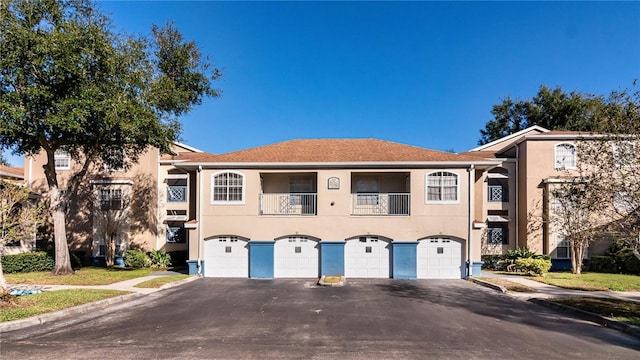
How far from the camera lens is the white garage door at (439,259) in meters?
17.1

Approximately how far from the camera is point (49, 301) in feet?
35.5

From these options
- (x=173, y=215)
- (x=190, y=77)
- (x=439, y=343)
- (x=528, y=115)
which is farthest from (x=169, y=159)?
(x=528, y=115)

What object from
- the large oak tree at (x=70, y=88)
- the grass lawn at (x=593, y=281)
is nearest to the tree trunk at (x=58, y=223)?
the large oak tree at (x=70, y=88)

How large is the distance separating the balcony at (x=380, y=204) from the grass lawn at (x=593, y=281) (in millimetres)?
6963

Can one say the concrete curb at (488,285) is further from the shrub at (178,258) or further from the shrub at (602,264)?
the shrub at (178,258)

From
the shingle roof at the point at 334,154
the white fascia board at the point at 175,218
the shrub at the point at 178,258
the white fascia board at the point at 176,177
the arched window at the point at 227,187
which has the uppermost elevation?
the shingle roof at the point at 334,154

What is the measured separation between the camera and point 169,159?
23203 mm

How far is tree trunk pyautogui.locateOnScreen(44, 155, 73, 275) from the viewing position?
1695cm

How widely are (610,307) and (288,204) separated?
13.2 meters

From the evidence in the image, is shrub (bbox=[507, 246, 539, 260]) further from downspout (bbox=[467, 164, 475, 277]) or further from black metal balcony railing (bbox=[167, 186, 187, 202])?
black metal balcony railing (bbox=[167, 186, 187, 202])

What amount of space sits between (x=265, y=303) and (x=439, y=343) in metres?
5.97

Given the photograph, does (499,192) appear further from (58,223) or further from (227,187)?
(58,223)

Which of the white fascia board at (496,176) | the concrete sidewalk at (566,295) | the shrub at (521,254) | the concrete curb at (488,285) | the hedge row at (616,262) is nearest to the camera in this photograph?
the concrete sidewalk at (566,295)

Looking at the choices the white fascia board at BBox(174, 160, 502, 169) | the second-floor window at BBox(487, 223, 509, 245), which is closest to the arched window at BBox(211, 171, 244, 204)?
the white fascia board at BBox(174, 160, 502, 169)
